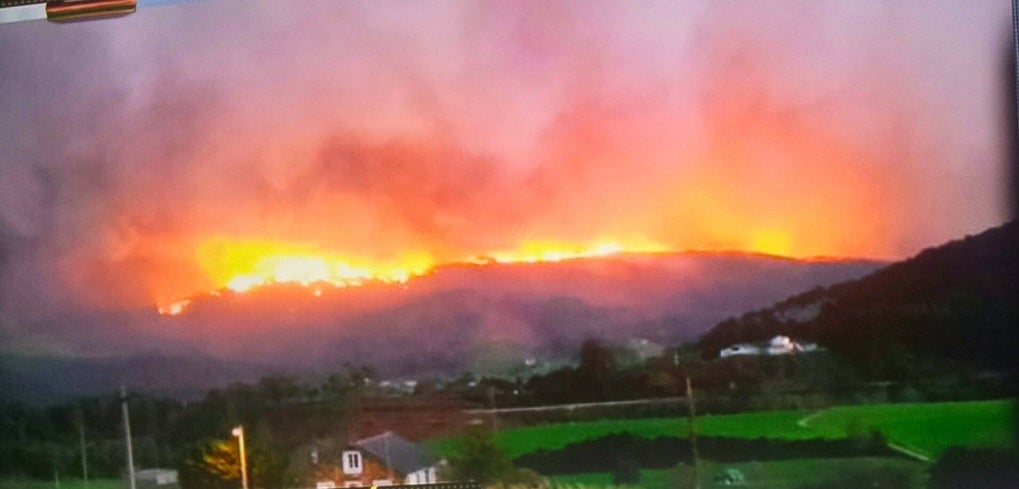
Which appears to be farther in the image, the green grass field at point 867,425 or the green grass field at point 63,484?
the green grass field at point 63,484

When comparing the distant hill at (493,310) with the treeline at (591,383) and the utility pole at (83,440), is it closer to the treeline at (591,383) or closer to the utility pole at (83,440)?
the treeline at (591,383)

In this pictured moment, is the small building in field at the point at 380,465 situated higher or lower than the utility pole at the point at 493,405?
lower

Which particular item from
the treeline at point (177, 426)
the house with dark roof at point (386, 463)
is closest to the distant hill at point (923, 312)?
the house with dark roof at point (386, 463)

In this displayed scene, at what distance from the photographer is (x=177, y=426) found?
1425 millimetres

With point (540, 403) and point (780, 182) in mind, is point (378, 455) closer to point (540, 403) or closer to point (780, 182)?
point (540, 403)

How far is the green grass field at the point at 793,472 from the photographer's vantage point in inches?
51.8

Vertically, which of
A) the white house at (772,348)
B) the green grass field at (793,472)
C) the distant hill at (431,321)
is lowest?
the green grass field at (793,472)

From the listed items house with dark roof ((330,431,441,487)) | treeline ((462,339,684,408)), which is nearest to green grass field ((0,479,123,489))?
house with dark roof ((330,431,441,487))

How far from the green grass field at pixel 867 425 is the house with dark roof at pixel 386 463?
0.17 m

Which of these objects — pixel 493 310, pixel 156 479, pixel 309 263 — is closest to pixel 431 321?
pixel 493 310

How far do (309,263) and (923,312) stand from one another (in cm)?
81

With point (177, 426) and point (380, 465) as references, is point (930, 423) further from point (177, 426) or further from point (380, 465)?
point (177, 426)

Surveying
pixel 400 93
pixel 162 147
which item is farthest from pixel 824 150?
pixel 162 147

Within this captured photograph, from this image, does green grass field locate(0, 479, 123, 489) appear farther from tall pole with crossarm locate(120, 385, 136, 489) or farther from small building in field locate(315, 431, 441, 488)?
small building in field locate(315, 431, 441, 488)
